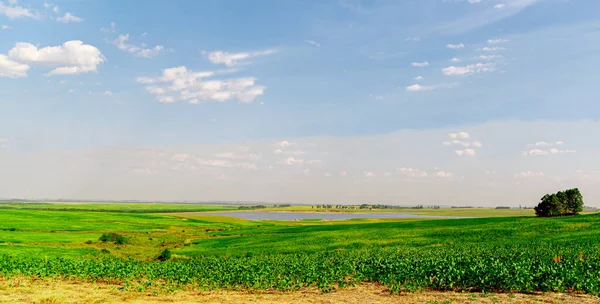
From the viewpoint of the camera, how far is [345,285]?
27844mm

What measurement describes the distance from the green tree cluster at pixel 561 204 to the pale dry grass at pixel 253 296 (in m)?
103

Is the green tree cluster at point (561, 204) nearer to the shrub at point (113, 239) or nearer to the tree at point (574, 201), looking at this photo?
the tree at point (574, 201)

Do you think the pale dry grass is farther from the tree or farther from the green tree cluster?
the tree

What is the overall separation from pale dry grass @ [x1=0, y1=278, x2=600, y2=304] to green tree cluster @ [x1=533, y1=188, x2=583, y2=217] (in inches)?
4045

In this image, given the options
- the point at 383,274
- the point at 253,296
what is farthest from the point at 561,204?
the point at 253,296

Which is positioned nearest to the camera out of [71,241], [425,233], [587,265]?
[587,265]

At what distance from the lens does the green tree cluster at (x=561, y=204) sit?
11000cm

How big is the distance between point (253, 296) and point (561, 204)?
11445 cm

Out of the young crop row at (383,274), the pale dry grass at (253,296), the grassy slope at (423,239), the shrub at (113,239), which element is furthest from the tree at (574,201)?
the shrub at (113,239)

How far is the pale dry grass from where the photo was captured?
22281mm

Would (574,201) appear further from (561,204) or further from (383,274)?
(383,274)

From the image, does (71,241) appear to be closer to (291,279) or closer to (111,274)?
(111,274)

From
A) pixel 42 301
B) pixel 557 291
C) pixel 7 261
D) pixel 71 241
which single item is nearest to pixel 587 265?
pixel 557 291

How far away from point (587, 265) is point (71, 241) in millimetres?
68784
